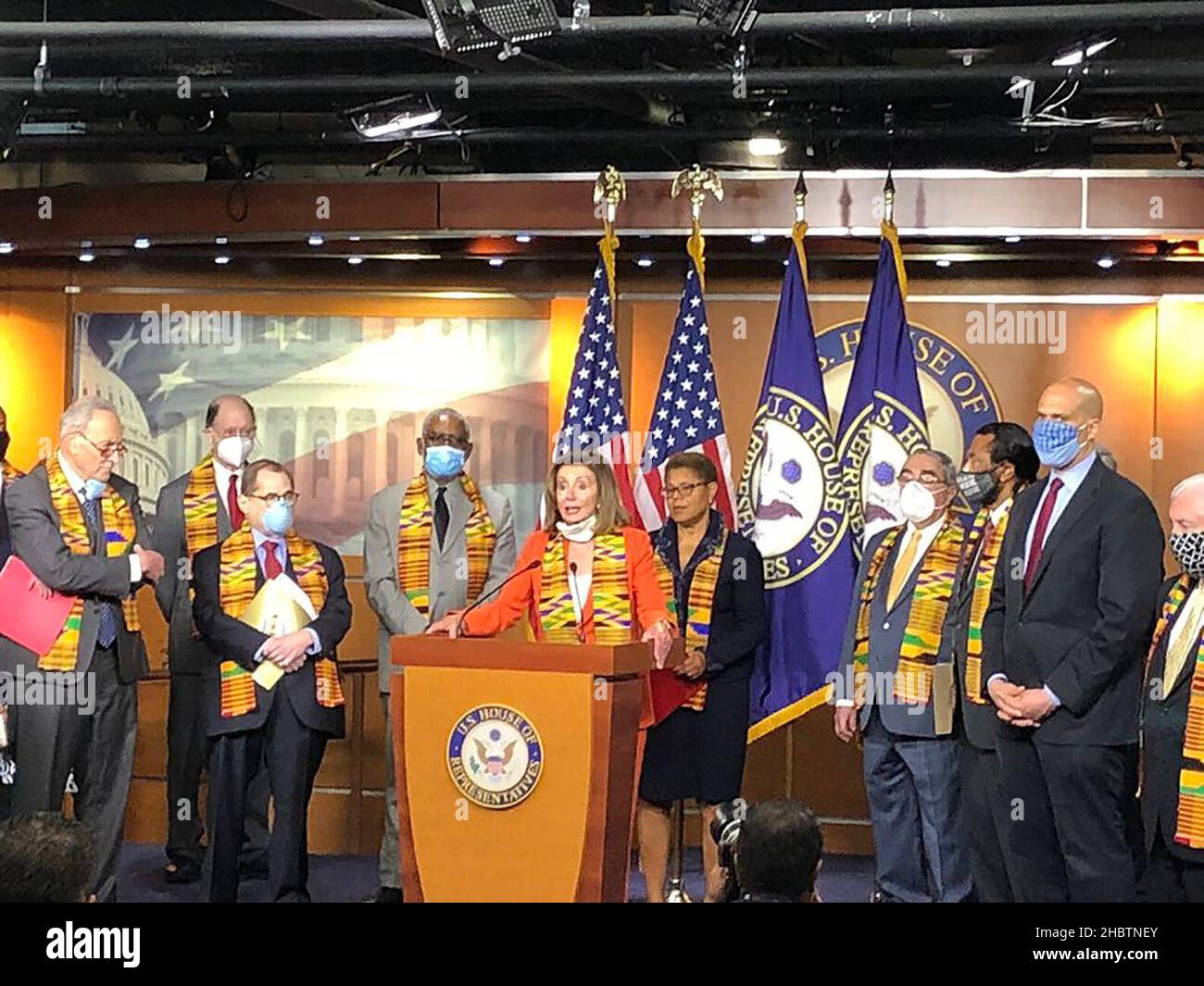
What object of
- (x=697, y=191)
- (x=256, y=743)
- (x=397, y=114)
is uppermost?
(x=397, y=114)

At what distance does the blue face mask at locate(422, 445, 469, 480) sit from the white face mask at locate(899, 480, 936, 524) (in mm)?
1578

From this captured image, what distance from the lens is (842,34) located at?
260 inches

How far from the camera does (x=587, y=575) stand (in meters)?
5.92

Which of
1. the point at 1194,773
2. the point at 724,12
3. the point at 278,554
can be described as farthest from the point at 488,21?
the point at 1194,773

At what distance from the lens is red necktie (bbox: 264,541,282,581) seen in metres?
6.26

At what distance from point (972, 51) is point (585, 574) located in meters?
3.94

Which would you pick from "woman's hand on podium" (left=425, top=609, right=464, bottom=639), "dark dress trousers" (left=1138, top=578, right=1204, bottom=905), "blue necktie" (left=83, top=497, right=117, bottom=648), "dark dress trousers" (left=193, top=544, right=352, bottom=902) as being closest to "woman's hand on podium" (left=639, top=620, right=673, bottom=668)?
"woman's hand on podium" (left=425, top=609, right=464, bottom=639)

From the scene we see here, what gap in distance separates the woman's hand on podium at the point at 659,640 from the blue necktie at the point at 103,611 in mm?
1731

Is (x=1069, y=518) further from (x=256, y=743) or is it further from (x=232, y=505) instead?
(x=232, y=505)

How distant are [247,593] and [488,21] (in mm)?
1987

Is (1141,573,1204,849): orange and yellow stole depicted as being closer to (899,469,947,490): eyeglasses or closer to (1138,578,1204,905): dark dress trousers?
(1138,578,1204,905): dark dress trousers

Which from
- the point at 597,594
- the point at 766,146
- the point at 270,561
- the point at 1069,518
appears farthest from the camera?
the point at 766,146

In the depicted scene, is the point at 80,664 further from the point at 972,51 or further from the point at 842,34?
the point at 972,51

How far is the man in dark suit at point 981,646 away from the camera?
5.77 metres
